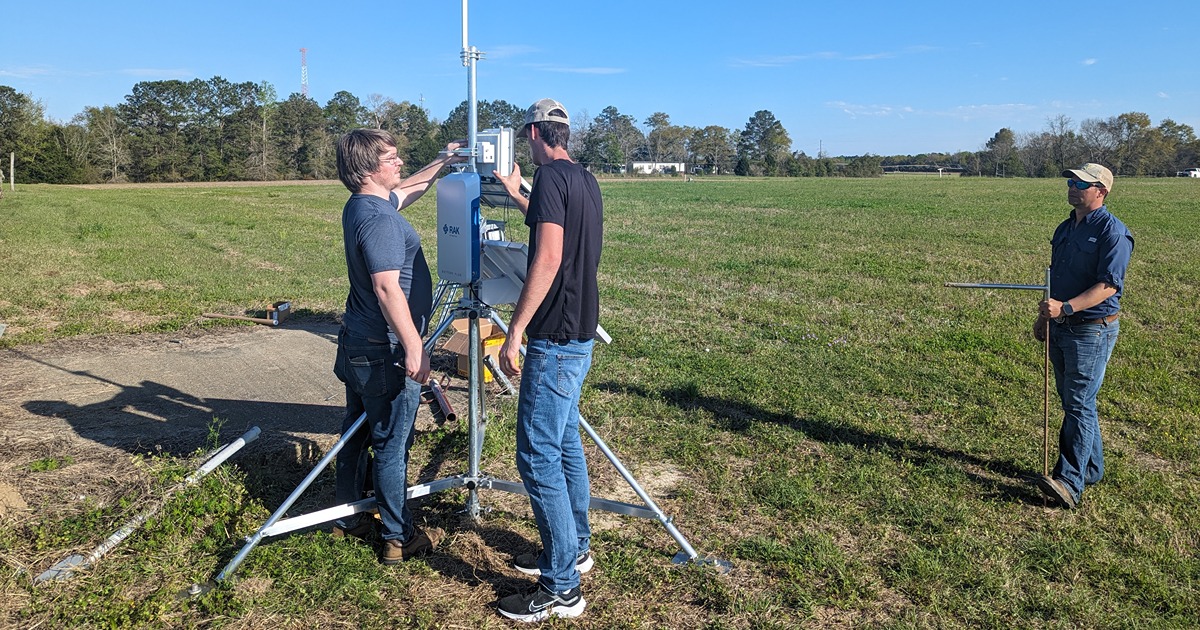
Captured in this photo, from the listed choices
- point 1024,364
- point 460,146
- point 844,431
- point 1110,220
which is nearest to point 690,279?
point 1024,364

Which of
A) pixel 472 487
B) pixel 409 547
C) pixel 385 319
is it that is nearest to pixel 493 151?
pixel 385 319

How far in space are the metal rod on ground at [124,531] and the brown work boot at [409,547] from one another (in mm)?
1171

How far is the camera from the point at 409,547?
4.05 metres

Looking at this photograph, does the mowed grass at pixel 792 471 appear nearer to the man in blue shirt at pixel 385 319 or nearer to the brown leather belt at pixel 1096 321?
the man in blue shirt at pixel 385 319

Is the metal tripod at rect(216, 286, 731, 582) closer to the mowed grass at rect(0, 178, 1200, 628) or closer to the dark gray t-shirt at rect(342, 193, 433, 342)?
the mowed grass at rect(0, 178, 1200, 628)

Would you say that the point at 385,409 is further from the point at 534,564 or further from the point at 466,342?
the point at 466,342

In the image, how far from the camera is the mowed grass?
3777 mm

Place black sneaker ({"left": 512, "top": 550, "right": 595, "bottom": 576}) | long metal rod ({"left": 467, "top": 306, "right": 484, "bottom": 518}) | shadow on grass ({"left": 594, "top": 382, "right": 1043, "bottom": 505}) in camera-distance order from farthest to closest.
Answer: shadow on grass ({"left": 594, "top": 382, "right": 1043, "bottom": 505})
long metal rod ({"left": 467, "top": 306, "right": 484, "bottom": 518})
black sneaker ({"left": 512, "top": 550, "right": 595, "bottom": 576})

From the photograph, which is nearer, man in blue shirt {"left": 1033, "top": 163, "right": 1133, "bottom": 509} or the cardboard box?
man in blue shirt {"left": 1033, "top": 163, "right": 1133, "bottom": 509}

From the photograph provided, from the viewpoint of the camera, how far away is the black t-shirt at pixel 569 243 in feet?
10.8

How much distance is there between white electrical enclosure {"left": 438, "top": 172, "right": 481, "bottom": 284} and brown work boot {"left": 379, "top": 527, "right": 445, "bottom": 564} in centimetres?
133

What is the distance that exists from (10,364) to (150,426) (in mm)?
2641

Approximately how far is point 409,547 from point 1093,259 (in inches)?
172

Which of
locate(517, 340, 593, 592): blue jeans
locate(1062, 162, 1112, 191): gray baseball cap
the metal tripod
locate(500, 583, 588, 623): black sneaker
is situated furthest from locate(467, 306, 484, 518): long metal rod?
locate(1062, 162, 1112, 191): gray baseball cap
